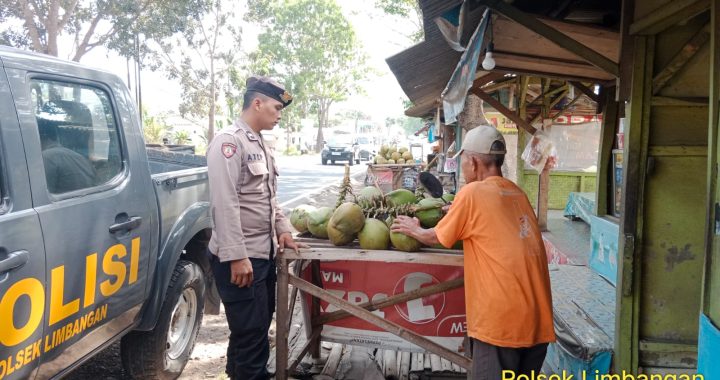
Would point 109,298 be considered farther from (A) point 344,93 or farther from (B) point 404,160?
(A) point 344,93

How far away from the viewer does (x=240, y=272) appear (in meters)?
2.67

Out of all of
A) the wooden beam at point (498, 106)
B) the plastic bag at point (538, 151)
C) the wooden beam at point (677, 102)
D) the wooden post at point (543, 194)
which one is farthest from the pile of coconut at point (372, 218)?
the wooden post at point (543, 194)

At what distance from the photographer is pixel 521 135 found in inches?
319

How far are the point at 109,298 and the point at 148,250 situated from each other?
426 mm

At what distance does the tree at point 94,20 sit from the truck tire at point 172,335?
15.6m

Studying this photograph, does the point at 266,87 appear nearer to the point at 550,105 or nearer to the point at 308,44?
the point at 550,105

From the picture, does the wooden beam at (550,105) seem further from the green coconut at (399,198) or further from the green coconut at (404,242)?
the green coconut at (404,242)

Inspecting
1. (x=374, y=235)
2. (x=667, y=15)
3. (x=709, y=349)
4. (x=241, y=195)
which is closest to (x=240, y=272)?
(x=241, y=195)

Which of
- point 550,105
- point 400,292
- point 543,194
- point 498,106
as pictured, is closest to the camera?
point 400,292

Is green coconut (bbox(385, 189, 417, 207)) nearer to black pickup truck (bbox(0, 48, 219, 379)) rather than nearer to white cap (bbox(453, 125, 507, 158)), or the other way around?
white cap (bbox(453, 125, 507, 158))

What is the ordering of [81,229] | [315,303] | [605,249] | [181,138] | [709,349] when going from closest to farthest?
[709,349] → [81,229] → [315,303] → [605,249] → [181,138]

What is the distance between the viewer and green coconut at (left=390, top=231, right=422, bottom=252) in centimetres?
267

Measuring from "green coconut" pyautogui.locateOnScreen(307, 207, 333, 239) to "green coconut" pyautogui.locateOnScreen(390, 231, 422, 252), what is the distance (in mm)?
466

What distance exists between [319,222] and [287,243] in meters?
0.23
